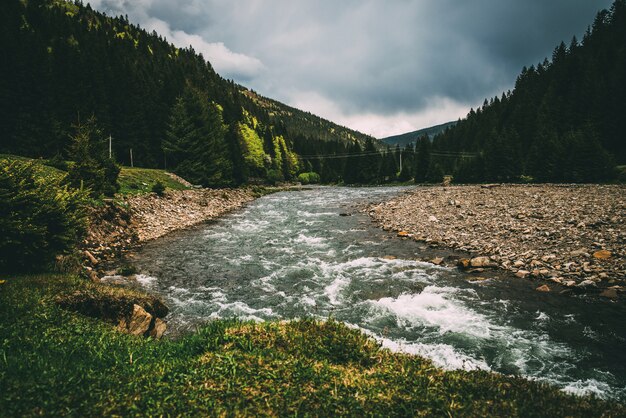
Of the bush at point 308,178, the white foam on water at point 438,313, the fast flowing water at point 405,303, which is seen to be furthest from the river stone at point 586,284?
the bush at point 308,178

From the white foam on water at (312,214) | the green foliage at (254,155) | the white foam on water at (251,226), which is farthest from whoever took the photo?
the green foliage at (254,155)

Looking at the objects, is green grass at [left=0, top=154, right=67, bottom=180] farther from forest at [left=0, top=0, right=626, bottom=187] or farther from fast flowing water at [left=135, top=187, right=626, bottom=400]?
fast flowing water at [left=135, top=187, right=626, bottom=400]

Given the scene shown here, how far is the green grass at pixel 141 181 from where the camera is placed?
94.8ft

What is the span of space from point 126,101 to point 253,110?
337ft

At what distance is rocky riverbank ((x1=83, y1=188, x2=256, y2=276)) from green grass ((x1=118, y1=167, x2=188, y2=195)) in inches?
68.7

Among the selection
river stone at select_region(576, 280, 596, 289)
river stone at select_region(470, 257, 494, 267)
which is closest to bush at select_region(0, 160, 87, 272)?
river stone at select_region(470, 257, 494, 267)

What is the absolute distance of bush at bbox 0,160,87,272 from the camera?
8.48 metres

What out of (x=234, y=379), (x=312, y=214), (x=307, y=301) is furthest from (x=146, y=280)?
(x=312, y=214)

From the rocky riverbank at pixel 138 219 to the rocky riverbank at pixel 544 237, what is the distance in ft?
59.7

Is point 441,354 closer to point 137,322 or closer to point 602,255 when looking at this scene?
point 137,322

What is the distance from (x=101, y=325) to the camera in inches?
266

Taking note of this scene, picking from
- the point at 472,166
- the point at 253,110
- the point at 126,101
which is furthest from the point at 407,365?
the point at 253,110

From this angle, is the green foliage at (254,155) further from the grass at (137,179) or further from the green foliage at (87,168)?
the green foliage at (87,168)

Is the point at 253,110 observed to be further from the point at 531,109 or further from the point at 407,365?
the point at 407,365
